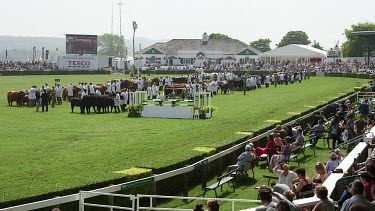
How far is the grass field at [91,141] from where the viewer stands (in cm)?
1313

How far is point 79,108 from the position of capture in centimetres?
3145

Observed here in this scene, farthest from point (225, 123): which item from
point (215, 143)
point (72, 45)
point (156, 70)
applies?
point (72, 45)

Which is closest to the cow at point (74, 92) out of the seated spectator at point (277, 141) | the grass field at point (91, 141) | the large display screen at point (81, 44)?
the grass field at point (91, 141)

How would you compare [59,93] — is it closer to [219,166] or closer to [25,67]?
[219,166]

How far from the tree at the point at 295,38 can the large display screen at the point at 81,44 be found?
294ft

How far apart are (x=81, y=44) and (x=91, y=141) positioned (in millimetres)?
64118

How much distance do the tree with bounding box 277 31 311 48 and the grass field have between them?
135 meters

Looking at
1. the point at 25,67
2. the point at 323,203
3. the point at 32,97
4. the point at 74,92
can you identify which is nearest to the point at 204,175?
the point at 323,203

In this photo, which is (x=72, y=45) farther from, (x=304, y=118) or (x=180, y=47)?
(x=304, y=118)

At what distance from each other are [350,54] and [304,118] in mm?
95778

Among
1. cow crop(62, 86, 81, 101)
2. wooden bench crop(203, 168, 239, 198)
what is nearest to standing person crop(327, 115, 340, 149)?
wooden bench crop(203, 168, 239, 198)

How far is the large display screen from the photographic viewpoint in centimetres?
8088

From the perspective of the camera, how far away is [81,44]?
81.8 metres

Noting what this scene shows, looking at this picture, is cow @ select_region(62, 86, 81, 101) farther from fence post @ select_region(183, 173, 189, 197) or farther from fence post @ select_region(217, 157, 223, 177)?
fence post @ select_region(183, 173, 189, 197)
